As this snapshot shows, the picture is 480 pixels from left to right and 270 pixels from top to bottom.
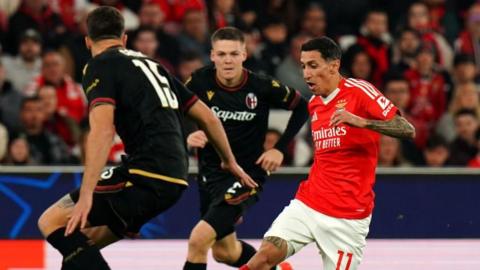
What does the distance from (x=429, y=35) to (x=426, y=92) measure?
903mm

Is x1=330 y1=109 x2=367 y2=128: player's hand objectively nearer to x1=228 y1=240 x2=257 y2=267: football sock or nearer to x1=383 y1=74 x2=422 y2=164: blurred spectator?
x1=228 y1=240 x2=257 y2=267: football sock

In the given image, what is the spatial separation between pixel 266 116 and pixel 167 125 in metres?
1.97

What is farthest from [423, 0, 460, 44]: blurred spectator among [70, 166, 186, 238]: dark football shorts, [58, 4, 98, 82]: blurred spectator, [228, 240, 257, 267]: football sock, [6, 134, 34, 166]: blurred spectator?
[70, 166, 186, 238]: dark football shorts

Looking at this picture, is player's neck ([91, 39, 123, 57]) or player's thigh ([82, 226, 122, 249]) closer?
player's neck ([91, 39, 123, 57])

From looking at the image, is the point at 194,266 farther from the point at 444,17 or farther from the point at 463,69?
the point at 444,17

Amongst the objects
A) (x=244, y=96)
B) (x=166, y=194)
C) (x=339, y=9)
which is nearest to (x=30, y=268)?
(x=244, y=96)

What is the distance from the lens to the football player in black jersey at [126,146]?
6523 millimetres

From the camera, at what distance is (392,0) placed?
14.8 meters

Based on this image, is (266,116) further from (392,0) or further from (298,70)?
(392,0)

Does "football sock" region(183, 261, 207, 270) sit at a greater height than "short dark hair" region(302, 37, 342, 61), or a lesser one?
lesser


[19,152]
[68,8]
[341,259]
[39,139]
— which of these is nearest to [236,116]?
[341,259]

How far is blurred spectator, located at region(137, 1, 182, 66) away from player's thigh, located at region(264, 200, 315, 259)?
6.08 meters

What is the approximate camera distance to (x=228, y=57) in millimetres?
8383

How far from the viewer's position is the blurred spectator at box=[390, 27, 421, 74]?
44.8ft
